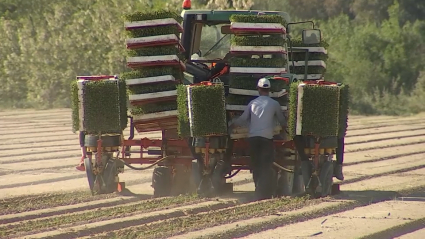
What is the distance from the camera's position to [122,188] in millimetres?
11789

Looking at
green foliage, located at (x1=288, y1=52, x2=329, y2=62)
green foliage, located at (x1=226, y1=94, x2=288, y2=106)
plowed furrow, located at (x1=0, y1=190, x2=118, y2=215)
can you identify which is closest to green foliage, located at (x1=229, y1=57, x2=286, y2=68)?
green foliage, located at (x1=226, y1=94, x2=288, y2=106)

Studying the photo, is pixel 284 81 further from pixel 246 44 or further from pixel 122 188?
pixel 122 188

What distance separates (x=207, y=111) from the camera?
35.4 ft

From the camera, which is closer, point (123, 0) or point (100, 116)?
point (100, 116)

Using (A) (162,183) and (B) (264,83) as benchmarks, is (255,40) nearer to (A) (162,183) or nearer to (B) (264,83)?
(B) (264,83)

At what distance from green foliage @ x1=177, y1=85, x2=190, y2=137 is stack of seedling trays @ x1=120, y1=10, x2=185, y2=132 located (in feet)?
0.75

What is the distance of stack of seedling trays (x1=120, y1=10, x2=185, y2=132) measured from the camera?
A: 11055 millimetres

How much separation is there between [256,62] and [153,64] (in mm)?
1264

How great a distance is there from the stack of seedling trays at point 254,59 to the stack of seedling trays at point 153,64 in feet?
2.34

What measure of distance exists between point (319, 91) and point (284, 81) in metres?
0.66

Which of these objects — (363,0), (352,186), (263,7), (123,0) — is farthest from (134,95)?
(363,0)

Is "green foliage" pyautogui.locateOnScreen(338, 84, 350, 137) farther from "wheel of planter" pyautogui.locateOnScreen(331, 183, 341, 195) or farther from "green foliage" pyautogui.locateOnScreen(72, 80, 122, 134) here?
"green foliage" pyautogui.locateOnScreen(72, 80, 122, 134)

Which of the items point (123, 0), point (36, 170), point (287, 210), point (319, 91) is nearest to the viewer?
point (287, 210)

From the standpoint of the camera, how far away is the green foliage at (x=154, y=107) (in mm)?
11289
